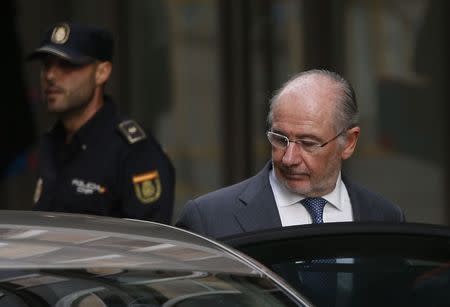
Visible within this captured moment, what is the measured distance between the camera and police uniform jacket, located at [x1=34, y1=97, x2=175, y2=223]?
17.5 ft

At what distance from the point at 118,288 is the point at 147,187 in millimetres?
2485

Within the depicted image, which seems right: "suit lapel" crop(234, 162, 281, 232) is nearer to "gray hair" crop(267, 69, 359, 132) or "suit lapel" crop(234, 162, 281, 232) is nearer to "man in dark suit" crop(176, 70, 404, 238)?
"man in dark suit" crop(176, 70, 404, 238)

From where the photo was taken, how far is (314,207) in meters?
4.39

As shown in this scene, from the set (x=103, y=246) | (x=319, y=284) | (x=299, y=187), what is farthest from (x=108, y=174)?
(x=103, y=246)

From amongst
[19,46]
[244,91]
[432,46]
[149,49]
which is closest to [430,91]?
[432,46]

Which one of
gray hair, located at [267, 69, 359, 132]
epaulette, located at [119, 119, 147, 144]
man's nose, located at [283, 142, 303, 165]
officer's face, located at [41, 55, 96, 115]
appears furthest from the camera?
officer's face, located at [41, 55, 96, 115]

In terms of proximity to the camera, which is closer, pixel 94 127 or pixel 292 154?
pixel 292 154

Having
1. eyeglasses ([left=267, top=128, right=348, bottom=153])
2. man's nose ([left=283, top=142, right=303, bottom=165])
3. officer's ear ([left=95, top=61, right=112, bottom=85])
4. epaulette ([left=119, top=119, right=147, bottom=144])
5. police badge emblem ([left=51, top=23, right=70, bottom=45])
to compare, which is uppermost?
police badge emblem ([left=51, top=23, right=70, bottom=45])

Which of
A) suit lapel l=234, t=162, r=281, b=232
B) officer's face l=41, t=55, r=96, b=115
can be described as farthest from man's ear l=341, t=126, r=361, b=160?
officer's face l=41, t=55, r=96, b=115

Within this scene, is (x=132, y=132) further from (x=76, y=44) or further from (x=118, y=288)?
(x=118, y=288)

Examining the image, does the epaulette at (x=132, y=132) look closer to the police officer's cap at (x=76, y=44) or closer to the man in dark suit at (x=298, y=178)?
the police officer's cap at (x=76, y=44)

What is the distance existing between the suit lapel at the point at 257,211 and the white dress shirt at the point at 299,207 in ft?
0.11

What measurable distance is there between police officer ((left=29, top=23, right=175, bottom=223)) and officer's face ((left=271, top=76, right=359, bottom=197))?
107 centimetres

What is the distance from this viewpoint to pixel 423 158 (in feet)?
29.3
